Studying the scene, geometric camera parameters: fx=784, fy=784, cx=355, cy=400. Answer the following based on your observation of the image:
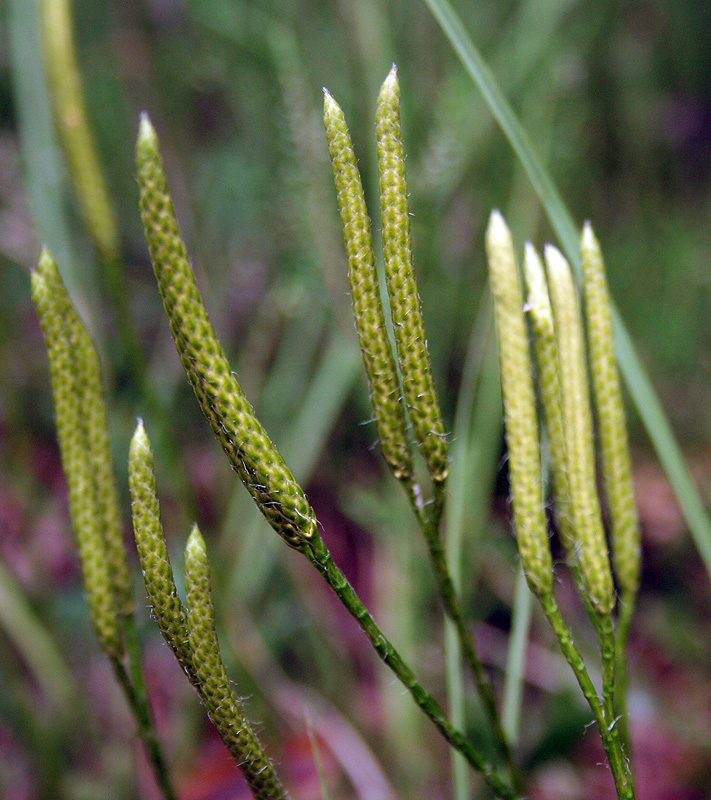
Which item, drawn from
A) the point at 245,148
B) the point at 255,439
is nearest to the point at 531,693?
the point at 255,439

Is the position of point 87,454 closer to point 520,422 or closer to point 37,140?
point 520,422

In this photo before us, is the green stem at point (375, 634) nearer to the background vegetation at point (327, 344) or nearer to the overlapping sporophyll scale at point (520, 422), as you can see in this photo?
the overlapping sporophyll scale at point (520, 422)

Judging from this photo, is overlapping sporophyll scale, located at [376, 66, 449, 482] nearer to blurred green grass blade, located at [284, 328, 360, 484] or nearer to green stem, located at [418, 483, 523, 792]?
green stem, located at [418, 483, 523, 792]

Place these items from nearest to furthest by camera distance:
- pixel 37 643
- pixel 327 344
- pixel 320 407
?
pixel 37 643 < pixel 320 407 < pixel 327 344

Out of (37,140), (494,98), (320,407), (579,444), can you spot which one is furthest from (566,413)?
(37,140)

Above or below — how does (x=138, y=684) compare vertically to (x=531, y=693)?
above

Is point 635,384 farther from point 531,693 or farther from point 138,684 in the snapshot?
point 531,693

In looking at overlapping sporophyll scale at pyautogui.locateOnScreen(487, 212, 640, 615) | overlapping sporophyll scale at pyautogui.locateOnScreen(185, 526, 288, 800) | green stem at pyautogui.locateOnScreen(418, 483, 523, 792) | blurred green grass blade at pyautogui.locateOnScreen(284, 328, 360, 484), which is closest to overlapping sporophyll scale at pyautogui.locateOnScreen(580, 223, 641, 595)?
overlapping sporophyll scale at pyautogui.locateOnScreen(487, 212, 640, 615)
